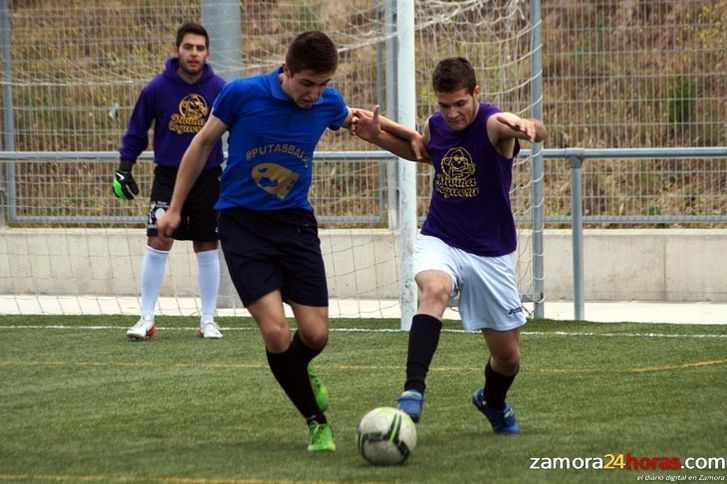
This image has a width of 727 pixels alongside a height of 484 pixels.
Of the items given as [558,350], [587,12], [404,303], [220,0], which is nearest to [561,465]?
[558,350]

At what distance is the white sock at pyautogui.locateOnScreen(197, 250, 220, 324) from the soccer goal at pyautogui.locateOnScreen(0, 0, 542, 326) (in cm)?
143

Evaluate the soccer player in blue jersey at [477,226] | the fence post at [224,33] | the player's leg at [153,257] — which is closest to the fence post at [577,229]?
the player's leg at [153,257]

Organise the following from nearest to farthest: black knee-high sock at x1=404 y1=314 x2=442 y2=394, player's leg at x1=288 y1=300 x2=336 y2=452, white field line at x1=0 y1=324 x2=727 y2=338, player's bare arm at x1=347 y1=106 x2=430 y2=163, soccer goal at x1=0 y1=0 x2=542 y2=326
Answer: black knee-high sock at x1=404 y1=314 x2=442 y2=394 → player's leg at x1=288 y1=300 x2=336 y2=452 → player's bare arm at x1=347 y1=106 x2=430 y2=163 → white field line at x1=0 y1=324 x2=727 y2=338 → soccer goal at x1=0 y1=0 x2=542 y2=326

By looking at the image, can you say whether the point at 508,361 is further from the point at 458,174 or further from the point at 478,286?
the point at 458,174

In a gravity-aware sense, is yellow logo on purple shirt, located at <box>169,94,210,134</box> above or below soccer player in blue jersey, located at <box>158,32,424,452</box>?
above

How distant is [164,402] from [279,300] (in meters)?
1.53

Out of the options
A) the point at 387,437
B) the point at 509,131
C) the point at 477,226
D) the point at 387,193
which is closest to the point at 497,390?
the point at 477,226

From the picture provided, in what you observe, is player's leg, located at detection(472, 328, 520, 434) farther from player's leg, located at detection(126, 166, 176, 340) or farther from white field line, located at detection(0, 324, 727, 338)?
player's leg, located at detection(126, 166, 176, 340)

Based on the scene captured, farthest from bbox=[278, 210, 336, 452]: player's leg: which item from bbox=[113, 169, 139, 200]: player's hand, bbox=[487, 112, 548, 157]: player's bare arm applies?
bbox=[113, 169, 139, 200]: player's hand

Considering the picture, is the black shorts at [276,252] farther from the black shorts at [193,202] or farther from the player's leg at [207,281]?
the player's leg at [207,281]

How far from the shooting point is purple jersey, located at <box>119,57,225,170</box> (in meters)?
9.32

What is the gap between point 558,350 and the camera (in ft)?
28.3

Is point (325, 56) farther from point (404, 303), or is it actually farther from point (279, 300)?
point (404, 303)

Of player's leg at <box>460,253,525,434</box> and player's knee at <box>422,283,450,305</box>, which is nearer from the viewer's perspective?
player's knee at <box>422,283,450,305</box>
